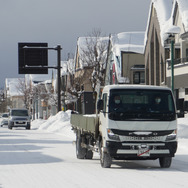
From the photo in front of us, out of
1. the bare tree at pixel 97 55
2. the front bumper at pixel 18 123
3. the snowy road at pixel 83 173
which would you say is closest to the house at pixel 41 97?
the bare tree at pixel 97 55

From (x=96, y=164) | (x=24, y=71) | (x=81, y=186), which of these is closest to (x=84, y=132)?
(x=96, y=164)

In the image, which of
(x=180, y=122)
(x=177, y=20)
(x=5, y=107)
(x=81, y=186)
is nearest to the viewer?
(x=81, y=186)

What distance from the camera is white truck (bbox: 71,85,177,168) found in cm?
1566

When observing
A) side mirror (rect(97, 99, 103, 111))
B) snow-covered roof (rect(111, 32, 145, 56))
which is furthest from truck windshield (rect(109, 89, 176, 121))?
snow-covered roof (rect(111, 32, 145, 56))

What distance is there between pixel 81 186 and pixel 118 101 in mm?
4620

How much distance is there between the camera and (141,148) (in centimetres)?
1562

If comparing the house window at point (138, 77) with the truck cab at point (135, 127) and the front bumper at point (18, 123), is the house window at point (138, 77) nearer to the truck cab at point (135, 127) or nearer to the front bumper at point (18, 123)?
the front bumper at point (18, 123)

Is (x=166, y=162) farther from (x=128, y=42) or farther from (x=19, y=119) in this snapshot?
(x=128, y=42)

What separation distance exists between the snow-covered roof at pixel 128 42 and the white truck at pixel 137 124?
50.3m

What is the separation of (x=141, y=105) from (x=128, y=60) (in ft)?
169

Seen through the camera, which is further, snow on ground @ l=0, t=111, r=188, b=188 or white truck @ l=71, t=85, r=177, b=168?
white truck @ l=71, t=85, r=177, b=168

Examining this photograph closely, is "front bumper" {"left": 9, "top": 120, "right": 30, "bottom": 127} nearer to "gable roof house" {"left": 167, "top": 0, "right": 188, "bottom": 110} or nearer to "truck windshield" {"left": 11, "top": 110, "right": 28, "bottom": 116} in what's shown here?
"truck windshield" {"left": 11, "top": 110, "right": 28, "bottom": 116}

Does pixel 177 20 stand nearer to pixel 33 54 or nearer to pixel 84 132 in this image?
pixel 33 54

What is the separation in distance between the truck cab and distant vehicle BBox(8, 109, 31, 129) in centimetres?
4012
